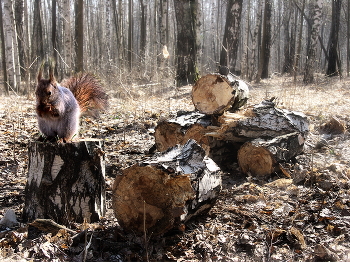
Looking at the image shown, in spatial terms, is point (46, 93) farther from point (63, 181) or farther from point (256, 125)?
point (256, 125)

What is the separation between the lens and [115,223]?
3148mm

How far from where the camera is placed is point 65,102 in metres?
2.99

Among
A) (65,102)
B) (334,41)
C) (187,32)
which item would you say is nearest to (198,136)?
(65,102)

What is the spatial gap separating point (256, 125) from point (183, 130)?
40.0 inches

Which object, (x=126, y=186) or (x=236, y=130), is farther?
(x=236, y=130)

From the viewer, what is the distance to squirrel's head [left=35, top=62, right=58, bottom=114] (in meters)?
2.81

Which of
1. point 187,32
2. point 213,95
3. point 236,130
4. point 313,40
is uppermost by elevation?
point 187,32

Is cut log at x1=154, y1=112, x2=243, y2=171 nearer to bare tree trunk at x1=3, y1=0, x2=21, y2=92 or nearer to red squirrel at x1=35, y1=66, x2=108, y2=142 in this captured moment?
red squirrel at x1=35, y1=66, x2=108, y2=142

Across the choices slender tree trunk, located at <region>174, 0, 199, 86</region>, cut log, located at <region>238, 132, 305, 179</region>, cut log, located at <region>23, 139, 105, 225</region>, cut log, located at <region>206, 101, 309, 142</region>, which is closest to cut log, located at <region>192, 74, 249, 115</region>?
cut log, located at <region>206, 101, 309, 142</region>

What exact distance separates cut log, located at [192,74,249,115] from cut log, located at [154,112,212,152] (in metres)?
0.20

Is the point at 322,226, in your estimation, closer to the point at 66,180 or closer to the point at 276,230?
the point at 276,230

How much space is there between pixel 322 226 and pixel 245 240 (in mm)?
713

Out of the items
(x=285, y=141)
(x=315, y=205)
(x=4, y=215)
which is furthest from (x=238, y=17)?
(x=4, y=215)

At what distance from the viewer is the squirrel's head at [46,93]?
2807 millimetres
